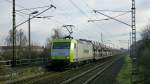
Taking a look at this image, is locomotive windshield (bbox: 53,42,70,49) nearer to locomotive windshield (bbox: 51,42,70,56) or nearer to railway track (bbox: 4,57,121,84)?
locomotive windshield (bbox: 51,42,70,56)

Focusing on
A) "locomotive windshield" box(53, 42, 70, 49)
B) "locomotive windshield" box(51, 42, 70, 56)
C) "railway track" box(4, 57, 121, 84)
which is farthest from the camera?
"locomotive windshield" box(53, 42, 70, 49)

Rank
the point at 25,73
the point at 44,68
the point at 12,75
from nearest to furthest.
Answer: the point at 12,75, the point at 25,73, the point at 44,68

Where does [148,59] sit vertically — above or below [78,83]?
above

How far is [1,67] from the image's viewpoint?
33531 millimetres

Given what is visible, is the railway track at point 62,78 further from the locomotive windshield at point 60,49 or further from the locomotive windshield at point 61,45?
the locomotive windshield at point 61,45

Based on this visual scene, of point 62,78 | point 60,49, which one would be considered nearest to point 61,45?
point 60,49

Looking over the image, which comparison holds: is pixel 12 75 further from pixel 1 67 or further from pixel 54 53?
pixel 54 53

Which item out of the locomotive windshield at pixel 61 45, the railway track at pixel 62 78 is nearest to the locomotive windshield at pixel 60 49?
the locomotive windshield at pixel 61 45

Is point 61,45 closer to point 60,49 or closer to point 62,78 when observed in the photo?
point 60,49

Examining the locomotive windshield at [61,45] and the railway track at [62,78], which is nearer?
the railway track at [62,78]

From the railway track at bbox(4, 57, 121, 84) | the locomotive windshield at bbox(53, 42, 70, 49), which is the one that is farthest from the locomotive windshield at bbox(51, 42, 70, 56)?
the railway track at bbox(4, 57, 121, 84)

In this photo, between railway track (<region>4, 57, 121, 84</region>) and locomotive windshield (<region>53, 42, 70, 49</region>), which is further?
locomotive windshield (<region>53, 42, 70, 49</region>)

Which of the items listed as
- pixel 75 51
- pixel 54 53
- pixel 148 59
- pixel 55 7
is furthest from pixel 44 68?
pixel 148 59

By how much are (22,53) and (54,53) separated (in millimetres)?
19484
